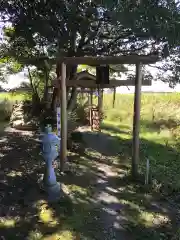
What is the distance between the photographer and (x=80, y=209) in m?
4.69

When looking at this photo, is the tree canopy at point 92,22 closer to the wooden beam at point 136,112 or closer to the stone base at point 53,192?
the wooden beam at point 136,112

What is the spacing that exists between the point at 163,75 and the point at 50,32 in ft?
16.4

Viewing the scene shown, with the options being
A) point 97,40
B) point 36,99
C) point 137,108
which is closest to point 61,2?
point 137,108

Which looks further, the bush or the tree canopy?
the bush

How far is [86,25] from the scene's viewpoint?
22.9ft

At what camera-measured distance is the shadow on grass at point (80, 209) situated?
156 inches

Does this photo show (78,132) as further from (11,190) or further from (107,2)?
(107,2)

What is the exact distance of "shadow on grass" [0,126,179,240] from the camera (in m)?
3.95

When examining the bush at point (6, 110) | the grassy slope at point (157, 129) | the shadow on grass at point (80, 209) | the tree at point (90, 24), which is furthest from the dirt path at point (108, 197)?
the bush at point (6, 110)

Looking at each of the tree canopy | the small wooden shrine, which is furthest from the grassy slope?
the tree canopy

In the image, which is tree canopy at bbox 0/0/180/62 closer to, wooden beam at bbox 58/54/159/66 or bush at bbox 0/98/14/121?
wooden beam at bbox 58/54/159/66

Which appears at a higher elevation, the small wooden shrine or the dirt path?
the small wooden shrine

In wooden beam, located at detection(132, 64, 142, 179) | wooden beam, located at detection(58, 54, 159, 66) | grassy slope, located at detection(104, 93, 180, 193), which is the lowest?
grassy slope, located at detection(104, 93, 180, 193)

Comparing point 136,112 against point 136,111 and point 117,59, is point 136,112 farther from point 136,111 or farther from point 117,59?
point 117,59
